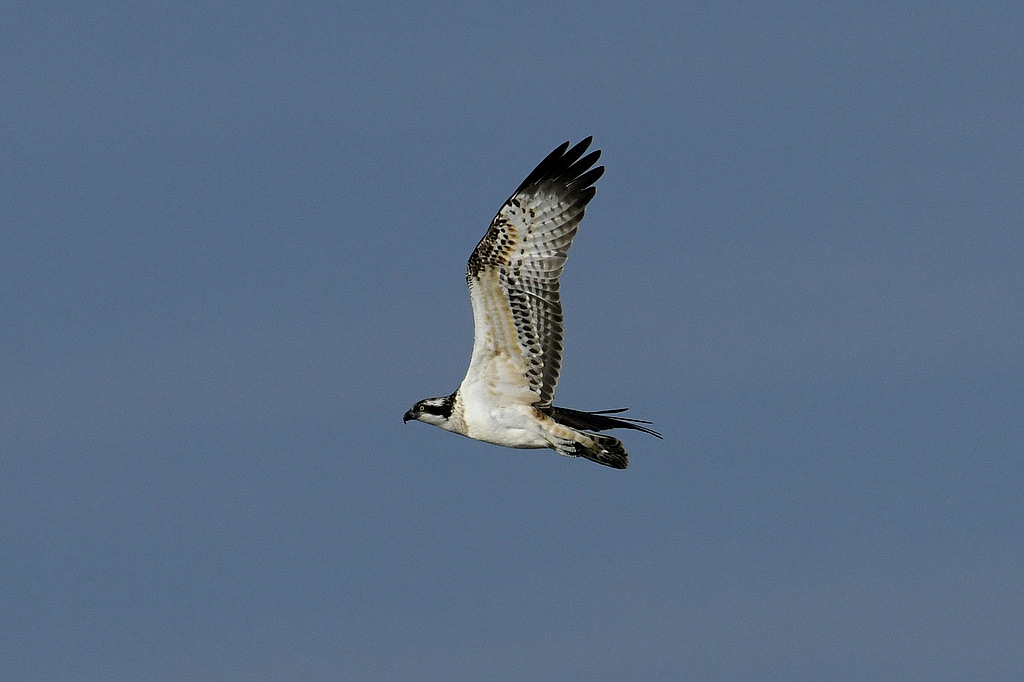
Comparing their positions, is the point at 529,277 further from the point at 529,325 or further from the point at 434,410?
the point at 434,410

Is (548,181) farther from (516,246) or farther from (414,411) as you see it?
(414,411)

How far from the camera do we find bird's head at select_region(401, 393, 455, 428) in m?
18.6

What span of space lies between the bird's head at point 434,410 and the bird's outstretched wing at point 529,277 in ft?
1.71

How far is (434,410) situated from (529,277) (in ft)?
7.68

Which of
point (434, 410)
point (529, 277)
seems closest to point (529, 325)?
point (529, 277)

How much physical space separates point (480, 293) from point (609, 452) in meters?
2.75

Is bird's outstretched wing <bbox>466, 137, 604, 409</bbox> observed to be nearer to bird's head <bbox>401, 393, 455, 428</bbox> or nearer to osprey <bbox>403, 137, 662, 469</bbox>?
osprey <bbox>403, 137, 662, 469</bbox>

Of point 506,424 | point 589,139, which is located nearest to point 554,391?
point 506,424

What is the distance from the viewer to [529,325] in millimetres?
18047

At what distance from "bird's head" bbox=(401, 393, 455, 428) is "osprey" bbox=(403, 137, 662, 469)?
0.03 m

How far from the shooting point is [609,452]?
1802 centimetres

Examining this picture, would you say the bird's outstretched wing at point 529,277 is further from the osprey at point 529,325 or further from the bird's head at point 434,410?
the bird's head at point 434,410

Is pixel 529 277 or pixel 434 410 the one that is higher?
pixel 529 277

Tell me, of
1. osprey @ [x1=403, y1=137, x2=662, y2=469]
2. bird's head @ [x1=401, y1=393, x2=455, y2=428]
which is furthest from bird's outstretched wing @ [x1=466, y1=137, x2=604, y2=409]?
bird's head @ [x1=401, y1=393, x2=455, y2=428]
